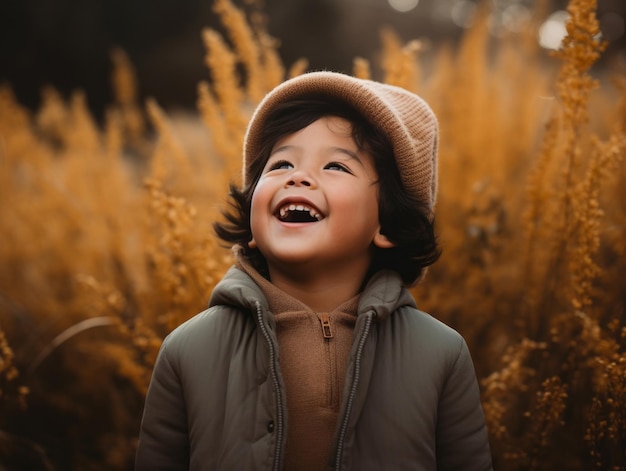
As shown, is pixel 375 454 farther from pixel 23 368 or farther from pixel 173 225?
pixel 23 368

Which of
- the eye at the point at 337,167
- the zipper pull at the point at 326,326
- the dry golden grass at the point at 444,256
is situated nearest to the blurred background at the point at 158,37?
the dry golden grass at the point at 444,256

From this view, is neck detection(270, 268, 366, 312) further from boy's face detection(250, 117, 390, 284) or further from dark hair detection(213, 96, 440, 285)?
dark hair detection(213, 96, 440, 285)

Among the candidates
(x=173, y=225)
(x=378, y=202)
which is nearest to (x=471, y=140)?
(x=378, y=202)

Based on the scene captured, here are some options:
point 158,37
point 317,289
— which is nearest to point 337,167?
point 317,289

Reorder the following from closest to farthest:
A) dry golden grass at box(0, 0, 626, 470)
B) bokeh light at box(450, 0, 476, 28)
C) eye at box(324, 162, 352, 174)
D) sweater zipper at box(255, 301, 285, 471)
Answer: sweater zipper at box(255, 301, 285, 471), eye at box(324, 162, 352, 174), dry golden grass at box(0, 0, 626, 470), bokeh light at box(450, 0, 476, 28)

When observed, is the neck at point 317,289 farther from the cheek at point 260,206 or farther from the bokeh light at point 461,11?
the bokeh light at point 461,11

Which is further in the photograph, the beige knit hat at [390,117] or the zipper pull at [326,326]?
the beige knit hat at [390,117]

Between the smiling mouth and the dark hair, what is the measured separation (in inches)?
8.0

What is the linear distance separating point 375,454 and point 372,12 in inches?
358

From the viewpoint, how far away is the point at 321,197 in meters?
1.28

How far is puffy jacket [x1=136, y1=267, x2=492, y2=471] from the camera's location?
1.17m

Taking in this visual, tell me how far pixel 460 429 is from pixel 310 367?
0.38 metres

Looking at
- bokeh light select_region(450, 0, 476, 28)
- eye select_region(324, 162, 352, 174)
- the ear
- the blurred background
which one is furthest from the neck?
bokeh light select_region(450, 0, 476, 28)

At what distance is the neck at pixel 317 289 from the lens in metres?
1.36
